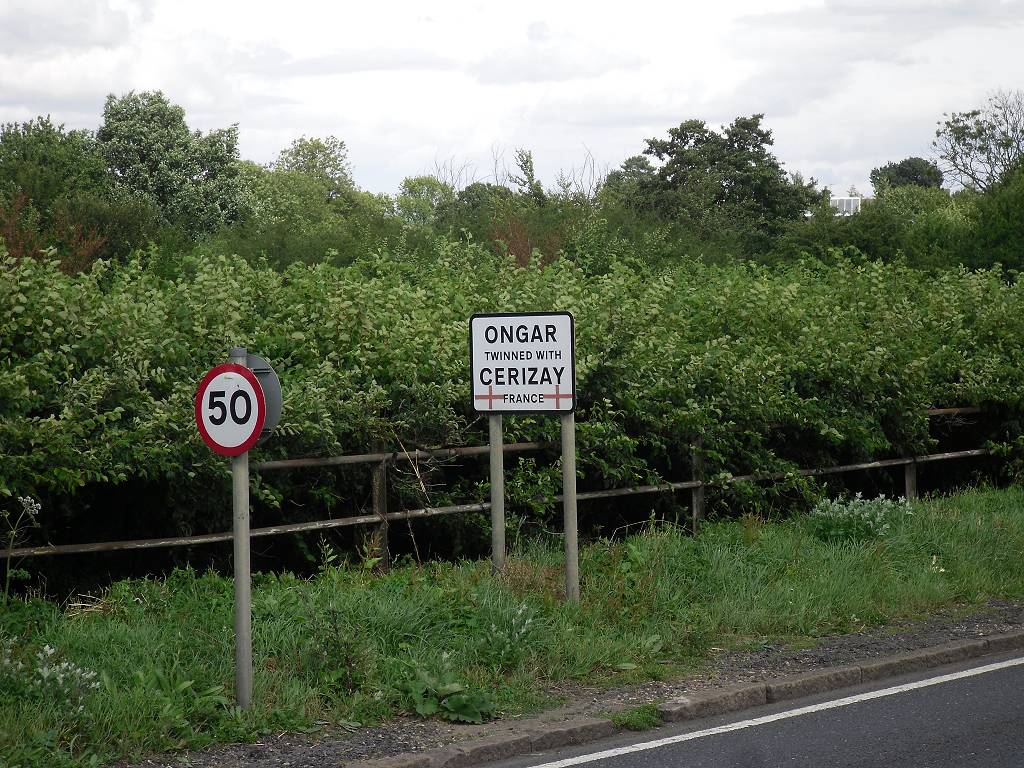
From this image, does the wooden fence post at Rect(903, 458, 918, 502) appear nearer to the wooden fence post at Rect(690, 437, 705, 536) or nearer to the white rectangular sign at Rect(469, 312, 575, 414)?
the wooden fence post at Rect(690, 437, 705, 536)

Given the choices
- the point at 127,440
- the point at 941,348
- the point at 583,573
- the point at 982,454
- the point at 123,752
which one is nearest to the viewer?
the point at 123,752

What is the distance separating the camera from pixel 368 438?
984 centimetres

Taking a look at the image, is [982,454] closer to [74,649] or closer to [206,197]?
[74,649]

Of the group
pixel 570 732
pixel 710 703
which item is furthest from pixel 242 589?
pixel 710 703

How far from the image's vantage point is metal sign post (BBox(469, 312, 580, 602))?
28.6 ft

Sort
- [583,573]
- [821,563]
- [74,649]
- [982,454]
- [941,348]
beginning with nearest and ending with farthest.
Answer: [74,649], [583,573], [821,563], [941,348], [982,454]

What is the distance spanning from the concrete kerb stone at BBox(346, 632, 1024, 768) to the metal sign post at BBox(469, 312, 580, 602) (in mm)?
1605

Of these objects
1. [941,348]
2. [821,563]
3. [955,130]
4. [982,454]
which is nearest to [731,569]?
[821,563]

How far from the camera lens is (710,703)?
7.23 meters

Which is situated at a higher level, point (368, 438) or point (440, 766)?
point (368, 438)

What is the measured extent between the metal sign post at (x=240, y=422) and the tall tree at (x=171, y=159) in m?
51.0

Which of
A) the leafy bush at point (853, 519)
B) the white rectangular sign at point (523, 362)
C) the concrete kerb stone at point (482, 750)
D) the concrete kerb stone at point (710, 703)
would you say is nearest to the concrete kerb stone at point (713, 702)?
the concrete kerb stone at point (710, 703)

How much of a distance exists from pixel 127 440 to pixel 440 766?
3.37 m

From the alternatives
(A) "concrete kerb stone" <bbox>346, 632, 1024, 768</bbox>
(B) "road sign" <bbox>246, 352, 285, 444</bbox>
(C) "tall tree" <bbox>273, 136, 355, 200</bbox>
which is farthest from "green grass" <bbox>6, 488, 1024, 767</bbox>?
(C) "tall tree" <bbox>273, 136, 355, 200</bbox>
